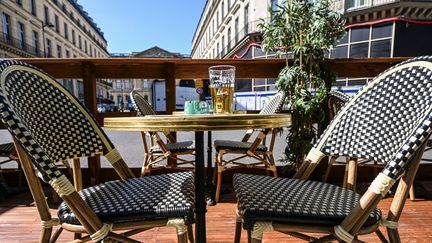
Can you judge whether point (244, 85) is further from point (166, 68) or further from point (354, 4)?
point (166, 68)

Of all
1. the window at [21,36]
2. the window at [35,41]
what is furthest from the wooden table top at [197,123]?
the window at [35,41]

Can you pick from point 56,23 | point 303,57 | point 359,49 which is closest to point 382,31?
point 359,49

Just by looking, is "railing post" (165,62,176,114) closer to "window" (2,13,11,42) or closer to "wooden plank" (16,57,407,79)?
"wooden plank" (16,57,407,79)

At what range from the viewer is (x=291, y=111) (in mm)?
2289

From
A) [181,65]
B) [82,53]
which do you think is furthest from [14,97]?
[82,53]

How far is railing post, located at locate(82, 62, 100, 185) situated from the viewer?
2211 mm

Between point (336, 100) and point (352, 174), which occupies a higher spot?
point (336, 100)

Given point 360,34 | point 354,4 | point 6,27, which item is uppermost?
point 6,27

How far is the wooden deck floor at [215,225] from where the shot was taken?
1533 millimetres

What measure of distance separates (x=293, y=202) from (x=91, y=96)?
2.00 metres

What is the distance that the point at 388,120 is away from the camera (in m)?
0.98

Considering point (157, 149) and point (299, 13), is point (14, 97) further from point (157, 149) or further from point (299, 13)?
point (299, 13)

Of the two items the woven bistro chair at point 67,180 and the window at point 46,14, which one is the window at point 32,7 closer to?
the window at point 46,14

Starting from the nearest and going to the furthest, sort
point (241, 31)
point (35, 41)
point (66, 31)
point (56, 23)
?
1. point (241, 31)
2. point (35, 41)
3. point (56, 23)
4. point (66, 31)
